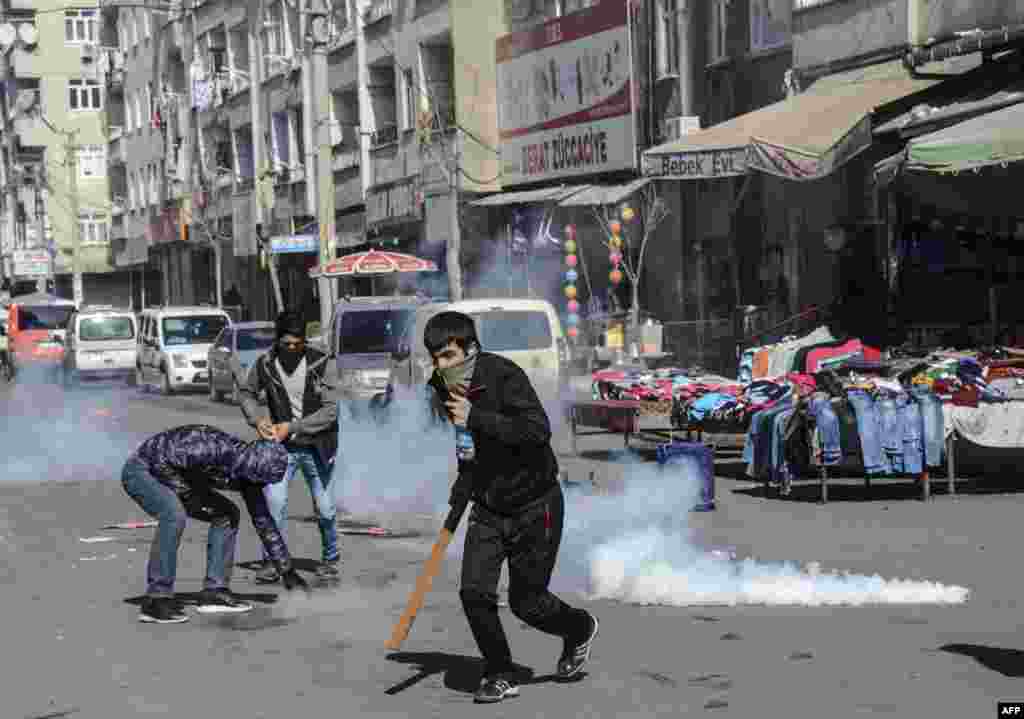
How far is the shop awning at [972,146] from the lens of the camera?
16.1 metres

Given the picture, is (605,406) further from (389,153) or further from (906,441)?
(389,153)

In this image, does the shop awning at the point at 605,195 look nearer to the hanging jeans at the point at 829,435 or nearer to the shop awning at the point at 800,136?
the shop awning at the point at 800,136

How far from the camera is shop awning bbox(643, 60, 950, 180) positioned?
65.1 feet

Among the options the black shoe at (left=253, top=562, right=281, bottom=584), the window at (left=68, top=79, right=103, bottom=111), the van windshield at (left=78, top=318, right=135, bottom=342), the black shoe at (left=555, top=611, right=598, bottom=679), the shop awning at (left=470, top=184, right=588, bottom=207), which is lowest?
the black shoe at (left=253, top=562, right=281, bottom=584)

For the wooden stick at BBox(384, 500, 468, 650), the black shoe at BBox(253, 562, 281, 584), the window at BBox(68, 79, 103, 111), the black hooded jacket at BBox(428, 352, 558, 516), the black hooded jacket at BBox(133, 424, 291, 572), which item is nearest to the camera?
the black hooded jacket at BBox(428, 352, 558, 516)

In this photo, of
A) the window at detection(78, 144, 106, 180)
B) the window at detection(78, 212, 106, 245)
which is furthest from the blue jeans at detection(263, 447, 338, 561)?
the window at detection(78, 144, 106, 180)

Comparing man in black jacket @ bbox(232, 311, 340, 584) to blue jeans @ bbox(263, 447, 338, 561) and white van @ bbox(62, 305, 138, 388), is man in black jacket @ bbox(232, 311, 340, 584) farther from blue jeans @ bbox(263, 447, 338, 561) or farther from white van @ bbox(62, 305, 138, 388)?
white van @ bbox(62, 305, 138, 388)

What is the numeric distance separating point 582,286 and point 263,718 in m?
27.6

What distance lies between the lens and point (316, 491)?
444 inches

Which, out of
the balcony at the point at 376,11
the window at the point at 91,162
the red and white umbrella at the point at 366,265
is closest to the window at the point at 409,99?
the balcony at the point at 376,11

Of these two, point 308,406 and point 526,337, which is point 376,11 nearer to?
point 526,337

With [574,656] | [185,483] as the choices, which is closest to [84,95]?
[185,483]

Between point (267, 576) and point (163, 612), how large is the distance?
1.65 meters

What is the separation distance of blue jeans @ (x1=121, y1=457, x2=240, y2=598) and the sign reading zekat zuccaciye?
2257 cm
